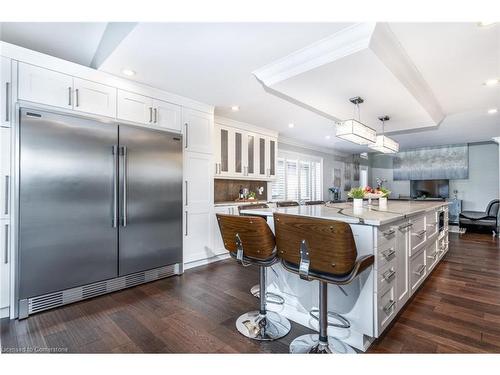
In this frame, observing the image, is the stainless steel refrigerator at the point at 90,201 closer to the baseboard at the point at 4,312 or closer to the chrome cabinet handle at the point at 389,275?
the baseboard at the point at 4,312

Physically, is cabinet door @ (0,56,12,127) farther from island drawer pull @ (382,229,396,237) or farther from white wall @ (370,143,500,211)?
white wall @ (370,143,500,211)

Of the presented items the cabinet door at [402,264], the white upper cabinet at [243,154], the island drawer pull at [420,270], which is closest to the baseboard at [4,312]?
A: the white upper cabinet at [243,154]

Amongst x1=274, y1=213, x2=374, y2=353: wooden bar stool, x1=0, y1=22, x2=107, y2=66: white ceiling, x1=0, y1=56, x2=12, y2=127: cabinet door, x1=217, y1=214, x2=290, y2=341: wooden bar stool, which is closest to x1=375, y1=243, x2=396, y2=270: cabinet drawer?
x1=274, y1=213, x2=374, y2=353: wooden bar stool

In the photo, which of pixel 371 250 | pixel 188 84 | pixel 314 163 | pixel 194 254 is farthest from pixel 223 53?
pixel 314 163

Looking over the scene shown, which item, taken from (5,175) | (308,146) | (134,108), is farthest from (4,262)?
(308,146)

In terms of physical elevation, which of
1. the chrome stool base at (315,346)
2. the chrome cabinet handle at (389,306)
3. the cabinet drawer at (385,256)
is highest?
the cabinet drawer at (385,256)

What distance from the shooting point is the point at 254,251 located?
1818 millimetres

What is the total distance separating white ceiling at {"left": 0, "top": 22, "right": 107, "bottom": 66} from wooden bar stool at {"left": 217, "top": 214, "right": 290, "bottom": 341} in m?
2.09

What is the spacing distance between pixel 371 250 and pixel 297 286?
2.45ft

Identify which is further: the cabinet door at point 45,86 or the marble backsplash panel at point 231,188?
the marble backsplash panel at point 231,188

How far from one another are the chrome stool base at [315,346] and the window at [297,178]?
13.1 ft

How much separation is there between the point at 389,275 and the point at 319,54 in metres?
1.98

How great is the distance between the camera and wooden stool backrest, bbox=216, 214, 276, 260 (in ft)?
5.65

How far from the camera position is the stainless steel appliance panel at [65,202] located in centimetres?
224
